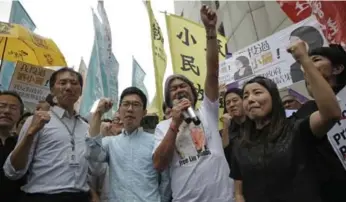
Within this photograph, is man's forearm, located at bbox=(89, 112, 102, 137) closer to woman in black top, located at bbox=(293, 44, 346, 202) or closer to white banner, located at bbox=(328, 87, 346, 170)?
woman in black top, located at bbox=(293, 44, 346, 202)

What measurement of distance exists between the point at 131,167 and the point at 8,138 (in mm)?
1074

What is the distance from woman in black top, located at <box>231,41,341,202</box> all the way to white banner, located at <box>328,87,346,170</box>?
296mm

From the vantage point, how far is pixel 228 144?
10.3ft

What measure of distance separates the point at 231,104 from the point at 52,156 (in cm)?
174

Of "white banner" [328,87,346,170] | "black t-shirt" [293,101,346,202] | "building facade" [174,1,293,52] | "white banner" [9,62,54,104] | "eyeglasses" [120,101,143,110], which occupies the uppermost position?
"building facade" [174,1,293,52]

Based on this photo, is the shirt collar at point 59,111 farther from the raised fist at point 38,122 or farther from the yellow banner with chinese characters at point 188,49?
the yellow banner with chinese characters at point 188,49

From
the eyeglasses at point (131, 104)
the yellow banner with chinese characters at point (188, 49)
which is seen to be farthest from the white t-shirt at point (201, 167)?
the yellow banner with chinese characters at point (188, 49)

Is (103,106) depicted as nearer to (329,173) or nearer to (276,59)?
(329,173)

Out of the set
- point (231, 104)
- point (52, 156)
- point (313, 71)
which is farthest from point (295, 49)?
point (52, 156)

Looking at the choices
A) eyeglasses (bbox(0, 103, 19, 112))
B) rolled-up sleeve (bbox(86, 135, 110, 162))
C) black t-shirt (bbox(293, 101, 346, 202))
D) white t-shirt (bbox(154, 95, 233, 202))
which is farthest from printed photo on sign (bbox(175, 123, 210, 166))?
eyeglasses (bbox(0, 103, 19, 112))

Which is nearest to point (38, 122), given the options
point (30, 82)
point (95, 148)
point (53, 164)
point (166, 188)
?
point (53, 164)

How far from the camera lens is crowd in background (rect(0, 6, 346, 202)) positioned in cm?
207

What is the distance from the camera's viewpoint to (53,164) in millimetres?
2680

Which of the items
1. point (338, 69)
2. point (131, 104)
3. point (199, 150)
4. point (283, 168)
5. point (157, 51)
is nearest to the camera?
point (283, 168)
